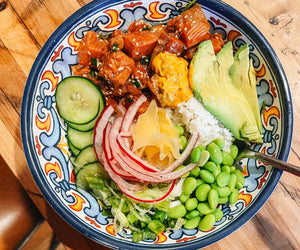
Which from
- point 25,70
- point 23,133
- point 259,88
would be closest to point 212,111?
point 259,88

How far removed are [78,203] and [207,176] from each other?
2.96 feet

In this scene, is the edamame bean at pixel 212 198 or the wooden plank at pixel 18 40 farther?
the wooden plank at pixel 18 40

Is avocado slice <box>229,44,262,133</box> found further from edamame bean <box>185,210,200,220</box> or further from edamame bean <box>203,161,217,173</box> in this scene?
edamame bean <box>185,210,200,220</box>

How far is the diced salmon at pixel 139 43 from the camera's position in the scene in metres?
2.22

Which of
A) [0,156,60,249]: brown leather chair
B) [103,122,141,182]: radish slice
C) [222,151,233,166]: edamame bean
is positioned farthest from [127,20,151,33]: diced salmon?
[0,156,60,249]: brown leather chair

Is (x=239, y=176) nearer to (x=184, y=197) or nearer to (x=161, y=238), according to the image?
(x=184, y=197)

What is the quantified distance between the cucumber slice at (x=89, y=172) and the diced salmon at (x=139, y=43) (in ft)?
2.72

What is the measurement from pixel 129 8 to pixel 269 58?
105 centimetres

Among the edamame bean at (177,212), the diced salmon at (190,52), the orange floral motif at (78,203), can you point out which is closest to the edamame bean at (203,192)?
the edamame bean at (177,212)

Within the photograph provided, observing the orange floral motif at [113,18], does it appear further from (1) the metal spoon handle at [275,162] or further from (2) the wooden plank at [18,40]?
(1) the metal spoon handle at [275,162]

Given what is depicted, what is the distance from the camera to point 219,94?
2.21 m

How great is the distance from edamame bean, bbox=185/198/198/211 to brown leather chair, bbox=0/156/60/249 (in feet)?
5.03

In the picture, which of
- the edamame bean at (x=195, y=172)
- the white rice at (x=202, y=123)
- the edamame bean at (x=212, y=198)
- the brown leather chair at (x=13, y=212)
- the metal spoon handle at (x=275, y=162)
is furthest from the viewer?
the brown leather chair at (x=13, y=212)

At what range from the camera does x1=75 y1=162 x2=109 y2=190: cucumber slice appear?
224 centimetres
